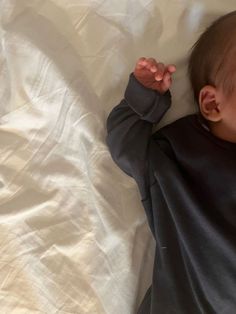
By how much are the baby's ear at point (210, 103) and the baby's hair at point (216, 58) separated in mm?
14

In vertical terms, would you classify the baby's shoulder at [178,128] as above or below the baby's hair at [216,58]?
below

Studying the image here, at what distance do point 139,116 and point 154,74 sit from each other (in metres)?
0.08

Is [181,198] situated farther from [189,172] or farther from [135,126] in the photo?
[135,126]

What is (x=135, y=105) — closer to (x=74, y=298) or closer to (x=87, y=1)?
(x=87, y=1)

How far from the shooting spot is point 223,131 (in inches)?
44.9

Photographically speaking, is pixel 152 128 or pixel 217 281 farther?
pixel 152 128

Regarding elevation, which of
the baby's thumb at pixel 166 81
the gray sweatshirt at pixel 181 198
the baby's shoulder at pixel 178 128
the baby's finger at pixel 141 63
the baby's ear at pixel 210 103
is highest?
the baby's finger at pixel 141 63

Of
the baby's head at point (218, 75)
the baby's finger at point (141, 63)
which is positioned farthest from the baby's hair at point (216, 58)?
the baby's finger at point (141, 63)

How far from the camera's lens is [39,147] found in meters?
1.16

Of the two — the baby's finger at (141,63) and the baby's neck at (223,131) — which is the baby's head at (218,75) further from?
the baby's finger at (141,63)

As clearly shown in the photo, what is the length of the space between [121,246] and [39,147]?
0.25 meters

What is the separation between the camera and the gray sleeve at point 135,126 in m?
1.11

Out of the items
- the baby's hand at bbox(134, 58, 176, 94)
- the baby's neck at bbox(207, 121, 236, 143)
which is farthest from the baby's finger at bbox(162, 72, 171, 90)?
the baby's neck at bbox(207, 121, 236, 143)

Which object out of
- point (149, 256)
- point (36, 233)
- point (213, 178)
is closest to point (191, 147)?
point (213, 178)
